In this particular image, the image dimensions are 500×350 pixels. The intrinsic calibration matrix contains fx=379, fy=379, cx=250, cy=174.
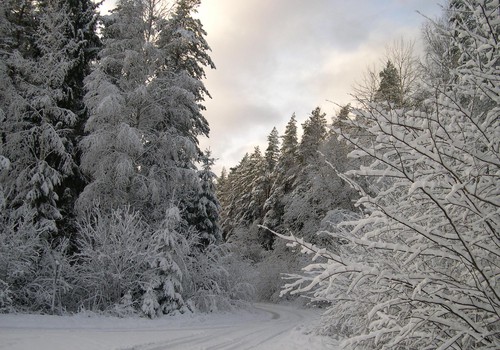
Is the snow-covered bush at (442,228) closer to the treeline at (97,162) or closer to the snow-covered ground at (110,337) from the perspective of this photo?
the snow-covered ground at (110,337)

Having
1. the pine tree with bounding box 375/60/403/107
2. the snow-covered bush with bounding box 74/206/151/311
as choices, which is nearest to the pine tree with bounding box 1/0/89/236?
the snow-covered bush with bounding box 74/206/151/311

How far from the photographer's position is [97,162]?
16328 mm

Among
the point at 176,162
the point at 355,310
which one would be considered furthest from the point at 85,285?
the point at 355,310

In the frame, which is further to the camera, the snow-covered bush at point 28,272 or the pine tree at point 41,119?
the pine tree at point 41,119

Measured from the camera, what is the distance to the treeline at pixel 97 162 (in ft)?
44.8

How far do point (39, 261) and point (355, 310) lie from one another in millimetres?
11916

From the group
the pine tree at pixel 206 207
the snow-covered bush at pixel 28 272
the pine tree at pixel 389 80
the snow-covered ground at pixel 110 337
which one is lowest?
the snow-covered ground at pixel 110 337

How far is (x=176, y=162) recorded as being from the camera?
1803 cm

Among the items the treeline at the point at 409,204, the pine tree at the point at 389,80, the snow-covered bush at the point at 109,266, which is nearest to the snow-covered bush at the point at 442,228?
the treeline at the point at 409,204

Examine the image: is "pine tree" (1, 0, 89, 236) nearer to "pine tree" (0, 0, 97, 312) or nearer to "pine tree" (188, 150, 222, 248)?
"pine tree" (0, 0, 97, 312)

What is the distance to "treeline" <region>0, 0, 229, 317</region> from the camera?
537 inches

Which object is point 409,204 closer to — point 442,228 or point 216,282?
point 442,228

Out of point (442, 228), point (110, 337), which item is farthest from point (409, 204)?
point (110, 337)

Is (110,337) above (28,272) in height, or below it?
below
